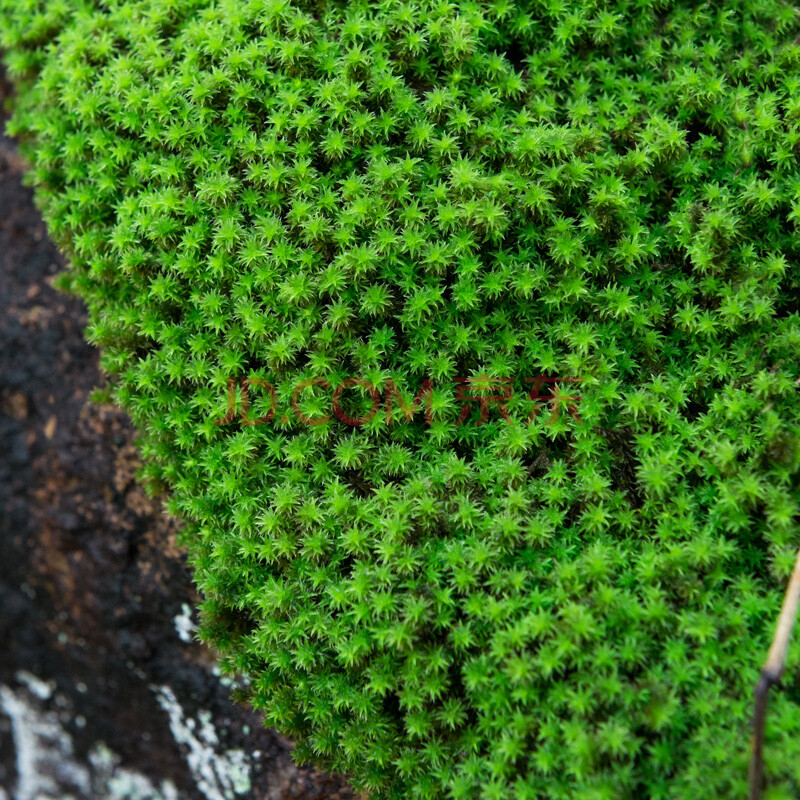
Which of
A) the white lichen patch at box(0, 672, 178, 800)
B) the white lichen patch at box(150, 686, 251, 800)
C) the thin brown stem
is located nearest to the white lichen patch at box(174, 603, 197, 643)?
the white lichen patch at box(150, 686, 251, 800)

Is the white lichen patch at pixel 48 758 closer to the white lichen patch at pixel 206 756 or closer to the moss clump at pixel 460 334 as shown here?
the white lichen patch at pixel 206 756

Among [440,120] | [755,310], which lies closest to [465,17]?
[440,120]

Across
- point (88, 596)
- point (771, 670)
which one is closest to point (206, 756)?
point (88, 596)

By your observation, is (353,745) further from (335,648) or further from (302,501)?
(302,501)

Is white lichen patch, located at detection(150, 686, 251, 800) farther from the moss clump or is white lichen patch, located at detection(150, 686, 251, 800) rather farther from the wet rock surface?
the moss clump

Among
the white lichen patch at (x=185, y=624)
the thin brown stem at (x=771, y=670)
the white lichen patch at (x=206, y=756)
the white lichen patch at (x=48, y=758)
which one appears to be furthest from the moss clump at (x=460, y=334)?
the white lichen patch at (x=48, y=758)

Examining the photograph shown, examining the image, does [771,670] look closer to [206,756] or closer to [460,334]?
[460,334]

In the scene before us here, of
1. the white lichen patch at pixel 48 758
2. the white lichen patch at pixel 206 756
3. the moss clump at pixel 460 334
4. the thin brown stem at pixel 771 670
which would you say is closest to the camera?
the thin brown stem at pixel 771 670
